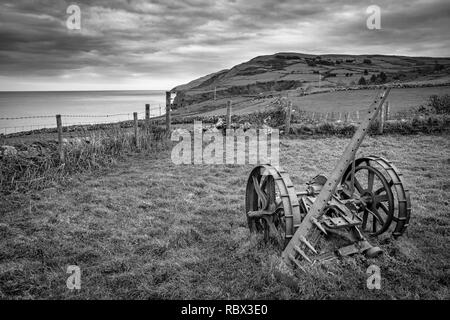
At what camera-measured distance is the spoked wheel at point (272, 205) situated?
449 cm

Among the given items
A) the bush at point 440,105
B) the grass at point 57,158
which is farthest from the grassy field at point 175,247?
the bush at point 440,105

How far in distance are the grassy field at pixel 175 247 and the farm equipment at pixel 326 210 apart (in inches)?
9.6

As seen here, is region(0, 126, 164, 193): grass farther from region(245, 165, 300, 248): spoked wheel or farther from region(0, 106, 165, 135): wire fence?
region(245, 165, 300, 248): spoked wheel

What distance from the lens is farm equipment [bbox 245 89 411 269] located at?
14.1 feet

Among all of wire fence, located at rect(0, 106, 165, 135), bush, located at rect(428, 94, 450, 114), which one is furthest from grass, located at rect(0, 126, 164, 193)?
bush, located at rect(428, 94, 450, 114)

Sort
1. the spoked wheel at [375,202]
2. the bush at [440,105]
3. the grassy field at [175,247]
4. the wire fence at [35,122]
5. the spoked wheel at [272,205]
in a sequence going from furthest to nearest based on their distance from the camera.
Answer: the bush at [440,105]
the wire fence at [35,122]
the spoked wheel at [375,202]
the spoked wheel at [272,205]
the grassy field at [175,247]

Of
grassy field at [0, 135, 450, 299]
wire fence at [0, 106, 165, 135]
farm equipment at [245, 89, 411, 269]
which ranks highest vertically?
wire fence at [0, 106, 165, 135]

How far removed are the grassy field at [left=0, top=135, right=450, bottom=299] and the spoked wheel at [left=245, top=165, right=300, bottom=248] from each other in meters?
0.31

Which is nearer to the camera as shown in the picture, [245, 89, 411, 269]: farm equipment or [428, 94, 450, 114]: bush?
[245, 89, 411, 269]: farm equipment

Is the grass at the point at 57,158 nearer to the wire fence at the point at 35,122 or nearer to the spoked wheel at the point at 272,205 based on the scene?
the wire fence at the point at 35,122

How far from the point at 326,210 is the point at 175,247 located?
8.42ft

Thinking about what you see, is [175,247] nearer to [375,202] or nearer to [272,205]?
[272,205]

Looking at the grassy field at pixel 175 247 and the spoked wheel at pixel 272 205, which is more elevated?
the spoked wheel at pixel 272 205
